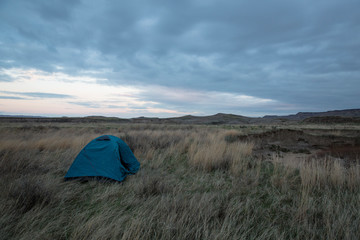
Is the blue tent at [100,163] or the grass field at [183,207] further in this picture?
the blue tent at [100,163]

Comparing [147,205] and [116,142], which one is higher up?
[116,142]

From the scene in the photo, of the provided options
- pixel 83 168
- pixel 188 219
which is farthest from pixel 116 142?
pixel 188 219

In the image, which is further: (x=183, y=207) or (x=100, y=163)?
(x=100, y=163)

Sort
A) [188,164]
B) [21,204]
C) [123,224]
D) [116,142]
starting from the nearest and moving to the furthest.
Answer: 1. [123,224]
2. [21,204]
3. [116,142]
4. [188,164]

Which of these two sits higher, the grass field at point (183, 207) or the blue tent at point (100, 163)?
the blue tent at point (100, 163)

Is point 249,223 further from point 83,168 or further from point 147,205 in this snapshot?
point 83,168

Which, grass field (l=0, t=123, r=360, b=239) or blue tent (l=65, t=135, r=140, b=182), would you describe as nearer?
grass field (l=0, t=123, r=360, b=239)

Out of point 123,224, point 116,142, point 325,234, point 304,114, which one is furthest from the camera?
point 304,114

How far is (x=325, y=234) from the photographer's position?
7.85 ft

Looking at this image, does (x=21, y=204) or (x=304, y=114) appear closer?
(x=21, y=204)

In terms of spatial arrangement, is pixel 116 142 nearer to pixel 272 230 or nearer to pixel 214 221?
pixel 214 221

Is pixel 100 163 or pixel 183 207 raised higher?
pixel 100 163

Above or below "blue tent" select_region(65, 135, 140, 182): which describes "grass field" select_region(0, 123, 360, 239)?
below

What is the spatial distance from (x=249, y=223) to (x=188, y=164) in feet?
11.7
